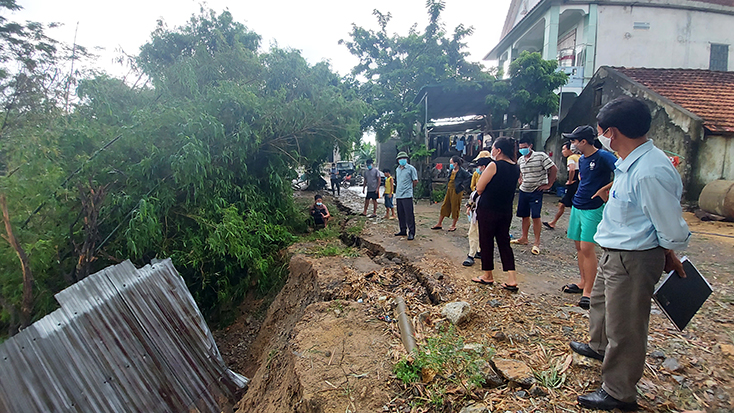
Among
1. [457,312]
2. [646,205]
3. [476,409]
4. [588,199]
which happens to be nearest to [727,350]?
[588,199]

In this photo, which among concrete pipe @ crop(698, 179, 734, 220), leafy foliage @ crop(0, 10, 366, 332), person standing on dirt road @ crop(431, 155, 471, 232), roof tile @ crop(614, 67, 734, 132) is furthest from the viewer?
roof tile @ crop(614, 67, 734, 132)

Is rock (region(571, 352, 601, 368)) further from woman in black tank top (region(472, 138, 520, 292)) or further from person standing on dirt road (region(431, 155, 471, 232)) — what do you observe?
person standing on dirt road (region(431, 155, 471, 232))

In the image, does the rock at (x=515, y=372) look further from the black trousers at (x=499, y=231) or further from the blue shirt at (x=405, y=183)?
the blue shirt at (x=405, y=183)

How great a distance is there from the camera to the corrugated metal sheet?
280cm

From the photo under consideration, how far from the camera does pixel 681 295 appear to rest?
2.01 m

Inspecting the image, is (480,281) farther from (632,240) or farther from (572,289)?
(632,240)

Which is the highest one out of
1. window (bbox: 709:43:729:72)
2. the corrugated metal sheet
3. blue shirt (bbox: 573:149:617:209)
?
window (bbox: 709:43:729:72)

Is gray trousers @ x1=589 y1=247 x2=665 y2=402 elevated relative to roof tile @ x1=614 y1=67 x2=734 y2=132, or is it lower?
lower

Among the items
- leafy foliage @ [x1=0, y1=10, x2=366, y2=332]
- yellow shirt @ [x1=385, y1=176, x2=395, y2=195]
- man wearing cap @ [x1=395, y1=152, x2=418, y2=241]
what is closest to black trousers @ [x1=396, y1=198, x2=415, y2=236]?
man wearing cap @ [x1=395, y1=152, x2=418, y2=241]

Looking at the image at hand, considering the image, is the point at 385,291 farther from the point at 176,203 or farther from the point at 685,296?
the point at 176,203

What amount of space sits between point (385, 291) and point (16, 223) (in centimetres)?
424

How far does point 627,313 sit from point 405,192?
4.69 metres

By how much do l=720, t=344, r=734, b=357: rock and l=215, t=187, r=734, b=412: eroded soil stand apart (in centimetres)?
1

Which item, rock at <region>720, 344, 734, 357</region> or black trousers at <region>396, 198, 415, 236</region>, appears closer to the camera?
rock at <region>720, 344, 734, 357</region>
